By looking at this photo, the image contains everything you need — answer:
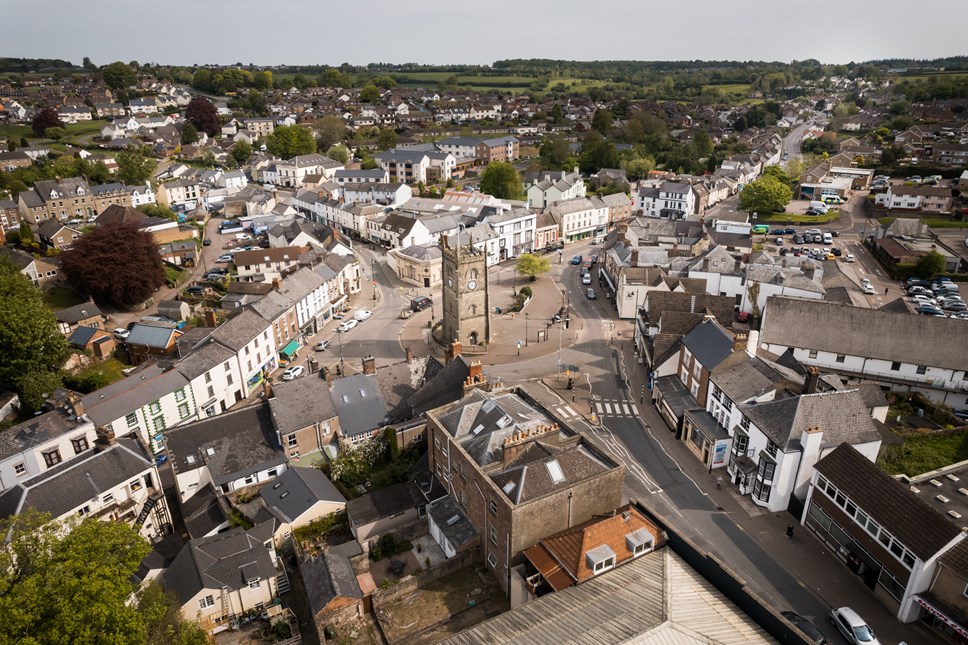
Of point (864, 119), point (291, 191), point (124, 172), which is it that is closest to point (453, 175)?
point (291, 191)

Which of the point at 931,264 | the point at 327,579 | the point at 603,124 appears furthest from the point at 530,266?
the point at 603,124

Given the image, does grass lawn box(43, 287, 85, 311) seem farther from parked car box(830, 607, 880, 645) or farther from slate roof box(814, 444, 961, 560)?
parked car box(830, 607, 880, 645)

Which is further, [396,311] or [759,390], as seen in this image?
[396,311]

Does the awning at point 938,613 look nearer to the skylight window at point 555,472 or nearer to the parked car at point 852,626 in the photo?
the parked car at point 852,626

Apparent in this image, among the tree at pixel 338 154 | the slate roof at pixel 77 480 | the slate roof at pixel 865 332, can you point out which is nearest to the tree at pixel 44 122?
the tree at pixel 338 154

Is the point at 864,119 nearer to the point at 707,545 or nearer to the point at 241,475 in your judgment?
the point at 707,545

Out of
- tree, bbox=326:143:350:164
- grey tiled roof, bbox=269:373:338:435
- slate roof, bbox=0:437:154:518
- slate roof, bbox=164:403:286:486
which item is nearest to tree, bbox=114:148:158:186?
tree, bbox=326:143:350:164
